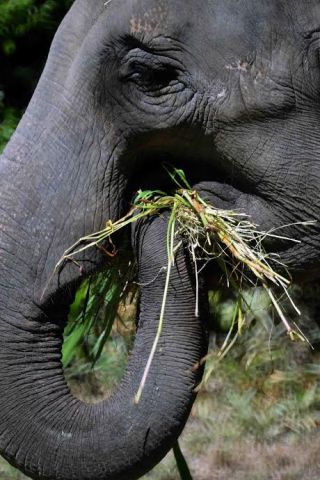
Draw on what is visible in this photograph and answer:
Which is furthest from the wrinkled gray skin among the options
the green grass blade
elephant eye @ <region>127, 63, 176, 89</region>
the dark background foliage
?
the dark background foliage

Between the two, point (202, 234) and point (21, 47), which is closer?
point (202, 234)

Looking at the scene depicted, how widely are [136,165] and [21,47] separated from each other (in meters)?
3.09

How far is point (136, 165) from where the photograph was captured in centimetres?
271

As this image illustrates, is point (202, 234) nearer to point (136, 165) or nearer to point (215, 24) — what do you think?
point (136, 165)

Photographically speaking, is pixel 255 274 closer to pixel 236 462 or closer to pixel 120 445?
pixel 120 445

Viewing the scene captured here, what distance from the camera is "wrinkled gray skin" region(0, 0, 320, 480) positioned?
100 inches

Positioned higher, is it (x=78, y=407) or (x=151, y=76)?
(x=151, y=76)

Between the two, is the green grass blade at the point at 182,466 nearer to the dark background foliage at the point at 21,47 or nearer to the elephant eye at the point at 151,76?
the elephant eye at the point at 151,76

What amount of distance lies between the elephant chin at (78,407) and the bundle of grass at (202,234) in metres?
0.07

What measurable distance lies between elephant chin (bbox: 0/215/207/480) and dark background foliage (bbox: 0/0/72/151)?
2642 mm

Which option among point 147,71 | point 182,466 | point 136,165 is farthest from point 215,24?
point 182,466

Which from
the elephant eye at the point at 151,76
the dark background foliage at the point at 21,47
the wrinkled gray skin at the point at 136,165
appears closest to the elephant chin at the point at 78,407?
the wrinkled gray skin at the point at 136,165

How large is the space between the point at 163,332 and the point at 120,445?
0.26 m

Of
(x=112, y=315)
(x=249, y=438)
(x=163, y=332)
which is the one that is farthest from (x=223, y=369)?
(x=163, y=332)
